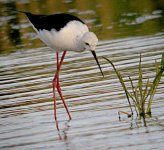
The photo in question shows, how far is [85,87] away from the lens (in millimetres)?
10570

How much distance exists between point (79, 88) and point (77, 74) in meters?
0.98

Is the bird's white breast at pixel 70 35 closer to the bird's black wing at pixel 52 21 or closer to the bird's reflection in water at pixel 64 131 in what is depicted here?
the bird's black wing at pixel 52 21

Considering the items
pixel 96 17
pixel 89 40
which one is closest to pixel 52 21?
pixel 89 40

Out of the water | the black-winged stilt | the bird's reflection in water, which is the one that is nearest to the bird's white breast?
the black-winged stilt

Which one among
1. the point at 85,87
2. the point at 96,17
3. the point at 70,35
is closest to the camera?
the point at 70,35

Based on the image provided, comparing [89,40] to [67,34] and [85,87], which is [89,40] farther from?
[85,87]

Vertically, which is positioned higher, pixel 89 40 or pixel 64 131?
pixel 89 40

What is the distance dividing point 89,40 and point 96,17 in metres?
8.24

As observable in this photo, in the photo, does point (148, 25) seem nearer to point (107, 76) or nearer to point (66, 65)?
point (66, 65)

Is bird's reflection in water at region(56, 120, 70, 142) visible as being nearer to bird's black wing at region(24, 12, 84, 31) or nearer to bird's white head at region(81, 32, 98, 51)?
bird's white head at region(81, 32, 98, 51)

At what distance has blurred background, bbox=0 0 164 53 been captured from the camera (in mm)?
15094

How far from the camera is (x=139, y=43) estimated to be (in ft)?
44.5

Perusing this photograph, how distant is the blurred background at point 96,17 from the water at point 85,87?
0.08 feet

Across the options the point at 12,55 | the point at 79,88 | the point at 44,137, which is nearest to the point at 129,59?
the point at 79,88
